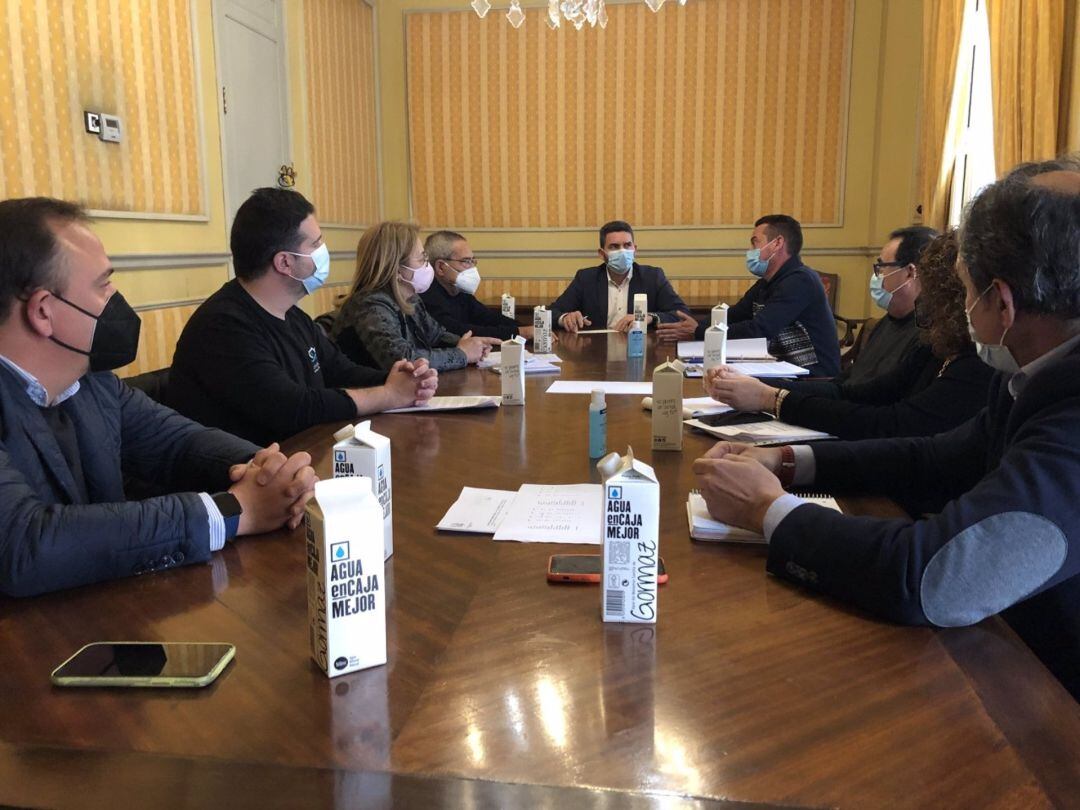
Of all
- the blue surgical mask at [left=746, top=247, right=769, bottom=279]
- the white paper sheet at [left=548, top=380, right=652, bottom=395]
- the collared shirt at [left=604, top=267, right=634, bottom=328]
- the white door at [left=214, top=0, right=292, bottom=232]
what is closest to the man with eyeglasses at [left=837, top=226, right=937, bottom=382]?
the white paper sheet at [left=548, top=380, right=652, bottom=395]

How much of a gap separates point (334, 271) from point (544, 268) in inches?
66.7

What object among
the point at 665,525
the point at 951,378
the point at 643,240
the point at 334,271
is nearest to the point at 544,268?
the point at 643,240

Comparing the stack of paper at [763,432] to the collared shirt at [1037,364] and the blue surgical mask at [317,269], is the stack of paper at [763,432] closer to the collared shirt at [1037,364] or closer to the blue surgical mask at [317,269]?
the collared shirt at [1037,364]

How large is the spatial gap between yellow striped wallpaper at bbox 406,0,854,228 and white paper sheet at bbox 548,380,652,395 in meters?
4.00

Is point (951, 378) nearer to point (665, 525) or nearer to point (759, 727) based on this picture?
point (665, 525)

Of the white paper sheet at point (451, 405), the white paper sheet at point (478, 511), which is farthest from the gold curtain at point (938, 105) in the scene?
the white paper sheet at point (478, 511)

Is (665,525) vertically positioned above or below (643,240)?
below

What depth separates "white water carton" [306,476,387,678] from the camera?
2.88 ft

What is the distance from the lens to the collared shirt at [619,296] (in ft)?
16.4

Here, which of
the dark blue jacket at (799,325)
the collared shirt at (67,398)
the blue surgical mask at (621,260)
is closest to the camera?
the collared shirt at (67,398)

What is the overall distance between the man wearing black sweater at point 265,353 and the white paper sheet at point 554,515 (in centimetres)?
87

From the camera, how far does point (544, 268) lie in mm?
6762

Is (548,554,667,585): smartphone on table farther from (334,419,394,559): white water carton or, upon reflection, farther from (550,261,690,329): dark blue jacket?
(550,261,690,329): dark blue jacket

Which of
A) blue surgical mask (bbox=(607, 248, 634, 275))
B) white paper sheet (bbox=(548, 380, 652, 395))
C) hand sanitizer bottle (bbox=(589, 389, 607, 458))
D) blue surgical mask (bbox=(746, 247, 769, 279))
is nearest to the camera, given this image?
hand sanitizer bottle (bbox=(589, 389, 607, 458))
